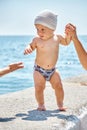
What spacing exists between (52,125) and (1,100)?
1.12 m

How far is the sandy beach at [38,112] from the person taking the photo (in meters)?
4.04

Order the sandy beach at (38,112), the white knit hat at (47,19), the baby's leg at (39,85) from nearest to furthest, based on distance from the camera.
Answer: the sandy beach at (38,112) → the white knit hat at (47,19) → the baby's leg at (39,85)

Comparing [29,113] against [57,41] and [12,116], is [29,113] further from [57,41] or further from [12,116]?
[57,41]

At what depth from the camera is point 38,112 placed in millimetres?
4508

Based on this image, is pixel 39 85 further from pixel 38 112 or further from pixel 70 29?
pixel 70 29

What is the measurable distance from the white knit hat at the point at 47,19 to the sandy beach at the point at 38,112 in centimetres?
79

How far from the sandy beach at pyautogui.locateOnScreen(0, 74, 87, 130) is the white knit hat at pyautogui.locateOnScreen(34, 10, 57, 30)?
79cm

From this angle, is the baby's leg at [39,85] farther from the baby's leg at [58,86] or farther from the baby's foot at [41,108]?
the baby's leg at [58,86]

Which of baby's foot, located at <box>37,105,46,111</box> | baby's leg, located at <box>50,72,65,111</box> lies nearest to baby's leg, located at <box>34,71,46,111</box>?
baby's foot, located at <box>37,105,46,111</box>

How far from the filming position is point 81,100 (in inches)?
196

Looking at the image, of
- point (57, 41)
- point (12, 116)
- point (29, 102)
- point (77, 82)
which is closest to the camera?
point (12, 116)

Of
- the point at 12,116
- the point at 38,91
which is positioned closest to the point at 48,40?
the point at 38,91

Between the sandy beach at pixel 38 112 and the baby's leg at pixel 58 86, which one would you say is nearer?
the sandy beach at pixel 38 112

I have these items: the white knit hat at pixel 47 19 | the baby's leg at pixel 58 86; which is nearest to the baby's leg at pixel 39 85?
the baby's leg at pixel 58 86
